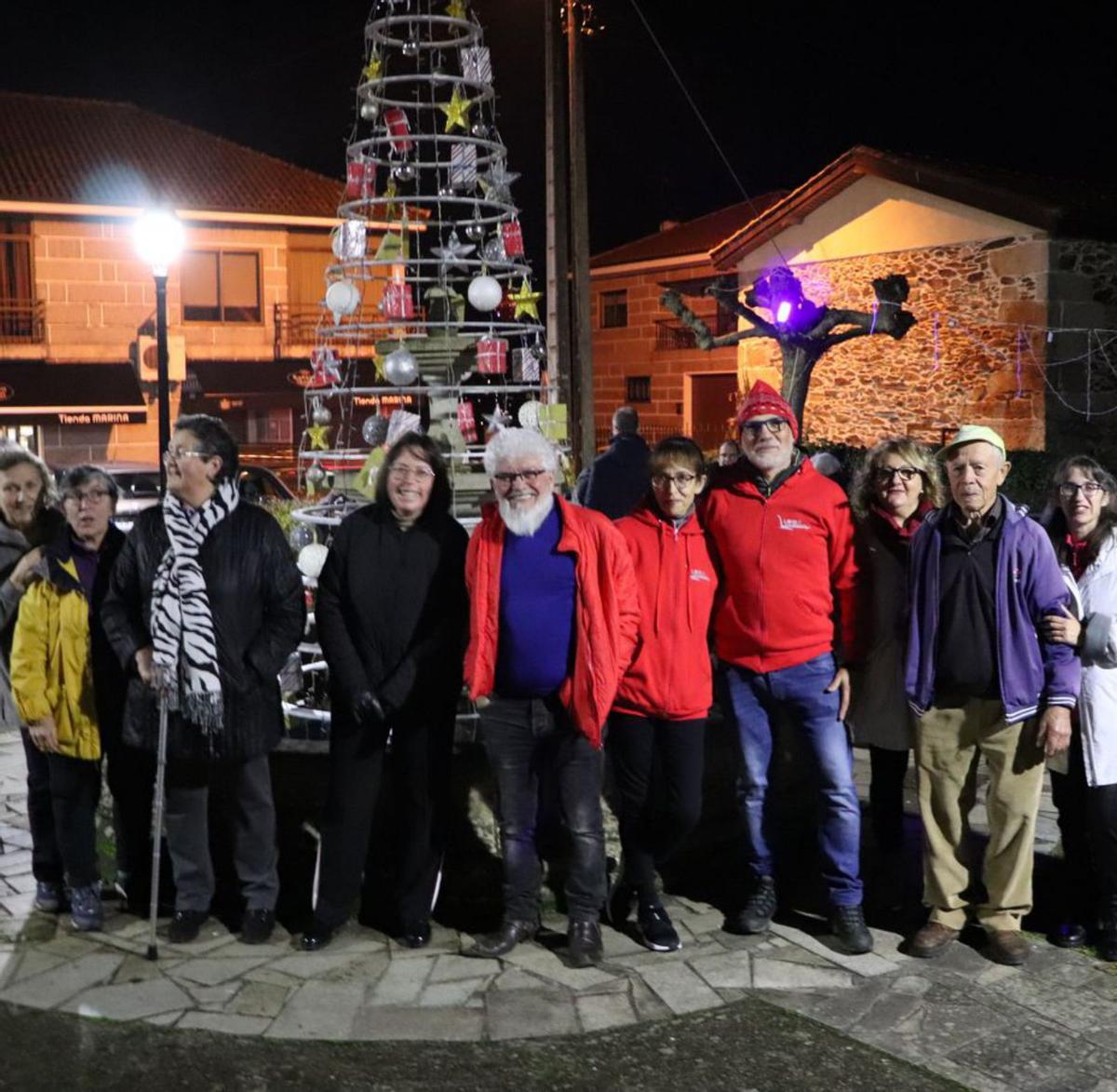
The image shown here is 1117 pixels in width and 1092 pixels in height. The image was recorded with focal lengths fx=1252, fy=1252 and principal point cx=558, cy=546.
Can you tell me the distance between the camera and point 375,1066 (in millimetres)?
3885

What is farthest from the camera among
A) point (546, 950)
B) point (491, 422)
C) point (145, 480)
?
point (145, 480)

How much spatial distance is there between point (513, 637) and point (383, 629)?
1.68 ft

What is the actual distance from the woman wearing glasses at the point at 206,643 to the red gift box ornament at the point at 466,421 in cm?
221

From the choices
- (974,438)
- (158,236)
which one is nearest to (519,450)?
(974,438)

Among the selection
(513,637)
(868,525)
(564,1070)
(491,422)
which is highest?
(491,422)

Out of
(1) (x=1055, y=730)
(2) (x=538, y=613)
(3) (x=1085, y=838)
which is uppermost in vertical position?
(2) (x=538, y=613)

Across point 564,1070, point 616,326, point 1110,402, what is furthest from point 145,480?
point 616,326

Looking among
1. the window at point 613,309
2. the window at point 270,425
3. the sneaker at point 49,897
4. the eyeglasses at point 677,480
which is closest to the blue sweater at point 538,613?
the eyeglasses at point 677,480

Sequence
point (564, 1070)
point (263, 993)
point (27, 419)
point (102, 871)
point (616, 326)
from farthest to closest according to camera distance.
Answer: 1. point (616, 326)
2. point (27, 419)
3. point (102, 871)
4. point (263, 993)
5. point (564, 1070)

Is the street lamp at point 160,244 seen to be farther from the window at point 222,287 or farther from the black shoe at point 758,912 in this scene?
the window at point 222,287

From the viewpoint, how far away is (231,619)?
466 cm

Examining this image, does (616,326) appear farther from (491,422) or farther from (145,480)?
(491,422)

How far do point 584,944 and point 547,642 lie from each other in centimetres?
113

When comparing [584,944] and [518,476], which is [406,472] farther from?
[584,944]
